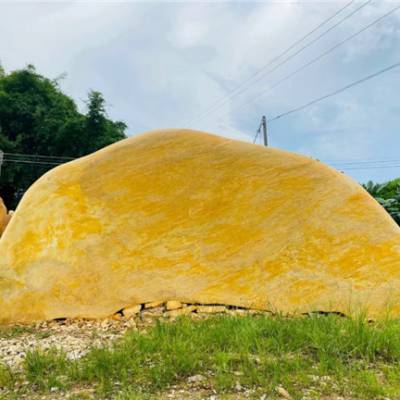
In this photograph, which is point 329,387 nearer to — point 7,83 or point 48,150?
point 48,150

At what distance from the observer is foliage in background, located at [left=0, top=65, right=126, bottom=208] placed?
1791 centimetres

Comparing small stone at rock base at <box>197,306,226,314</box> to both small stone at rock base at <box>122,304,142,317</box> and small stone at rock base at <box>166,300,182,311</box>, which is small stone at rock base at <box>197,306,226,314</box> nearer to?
small stone at rock base at <box>166,300,182,311</box>

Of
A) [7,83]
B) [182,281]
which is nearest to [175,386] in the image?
[182,281]

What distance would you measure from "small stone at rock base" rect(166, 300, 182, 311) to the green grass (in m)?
0.80

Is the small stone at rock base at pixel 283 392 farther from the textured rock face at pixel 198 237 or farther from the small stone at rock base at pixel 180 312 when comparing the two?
the small stone at rock base at pixel 180 312

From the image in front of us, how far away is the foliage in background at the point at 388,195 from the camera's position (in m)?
9.37

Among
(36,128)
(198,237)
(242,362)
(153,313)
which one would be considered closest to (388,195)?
(198,237)

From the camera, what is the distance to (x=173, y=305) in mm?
4473

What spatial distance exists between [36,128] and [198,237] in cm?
1598

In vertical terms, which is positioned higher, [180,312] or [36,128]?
[36,128]

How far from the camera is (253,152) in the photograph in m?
4.98

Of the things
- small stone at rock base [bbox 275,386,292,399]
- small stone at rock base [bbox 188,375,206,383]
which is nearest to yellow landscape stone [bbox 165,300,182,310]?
small stone at rock base [bbox 188,375,206,383]

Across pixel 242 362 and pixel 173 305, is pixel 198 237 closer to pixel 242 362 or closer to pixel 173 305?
pixel 173 305

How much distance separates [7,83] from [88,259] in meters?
16.8
